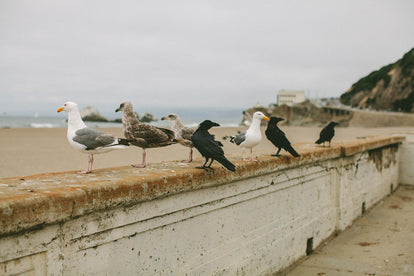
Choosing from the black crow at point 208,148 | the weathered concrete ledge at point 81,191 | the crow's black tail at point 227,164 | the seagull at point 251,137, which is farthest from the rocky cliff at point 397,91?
the weathered concrete ledge at point 81,191

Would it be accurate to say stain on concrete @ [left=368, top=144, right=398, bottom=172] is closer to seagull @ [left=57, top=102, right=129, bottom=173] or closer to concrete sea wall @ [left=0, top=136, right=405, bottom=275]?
concrete sea wall @ [left=0, top=136, right=405, bottom=275]

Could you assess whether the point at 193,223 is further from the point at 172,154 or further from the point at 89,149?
the point at 172,154

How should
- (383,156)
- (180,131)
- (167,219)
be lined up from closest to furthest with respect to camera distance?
1. (167,219)
2. (180,131)
3. (383,156)

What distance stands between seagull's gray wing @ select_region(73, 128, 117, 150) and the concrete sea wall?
0.24 metres

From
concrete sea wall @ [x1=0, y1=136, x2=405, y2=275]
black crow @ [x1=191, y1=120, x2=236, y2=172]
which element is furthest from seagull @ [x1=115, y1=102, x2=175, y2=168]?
black crow @ [x1=191, y1=120, x2=236, y2=172]

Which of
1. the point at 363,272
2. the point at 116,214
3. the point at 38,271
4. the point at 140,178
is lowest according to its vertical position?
the point at 363,272

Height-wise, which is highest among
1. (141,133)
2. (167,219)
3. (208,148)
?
(141,133)

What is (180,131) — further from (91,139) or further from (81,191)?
(81,191)

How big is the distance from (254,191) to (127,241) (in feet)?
5.55

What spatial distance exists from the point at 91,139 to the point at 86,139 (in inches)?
1.5

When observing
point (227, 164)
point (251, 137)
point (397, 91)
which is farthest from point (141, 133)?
point (397, 91)

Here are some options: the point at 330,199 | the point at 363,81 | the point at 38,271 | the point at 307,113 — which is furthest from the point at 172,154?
the point at 363,81

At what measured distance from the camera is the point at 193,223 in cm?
301

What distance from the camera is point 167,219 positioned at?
2.76 metres
